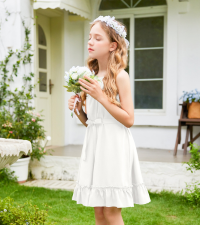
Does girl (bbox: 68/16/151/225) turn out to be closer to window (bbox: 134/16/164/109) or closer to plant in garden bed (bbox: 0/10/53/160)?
plant in garden bed (bbox: 0/10/53/160)

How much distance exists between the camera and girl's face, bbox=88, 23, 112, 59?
2.01m

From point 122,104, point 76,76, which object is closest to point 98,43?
point 76,76

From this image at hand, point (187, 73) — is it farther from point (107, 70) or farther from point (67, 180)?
point (107, 70)

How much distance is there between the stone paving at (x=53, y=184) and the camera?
14.7 ft

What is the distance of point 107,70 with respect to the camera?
202 cm

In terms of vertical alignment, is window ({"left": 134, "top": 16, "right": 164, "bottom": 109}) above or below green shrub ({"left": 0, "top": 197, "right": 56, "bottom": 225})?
above

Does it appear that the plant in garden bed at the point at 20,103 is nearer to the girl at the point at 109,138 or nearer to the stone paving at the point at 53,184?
the stone paving at the point at 53,184

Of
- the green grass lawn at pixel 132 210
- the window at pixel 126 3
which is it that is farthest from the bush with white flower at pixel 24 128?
the window at pixel 126 3

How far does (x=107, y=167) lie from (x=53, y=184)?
9.48 feet

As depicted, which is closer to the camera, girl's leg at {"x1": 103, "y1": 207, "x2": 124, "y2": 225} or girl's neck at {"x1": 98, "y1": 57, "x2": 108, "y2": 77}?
girl's leg at {"x1": 103, "y1": 207, "x2": 124, "y2": 225}

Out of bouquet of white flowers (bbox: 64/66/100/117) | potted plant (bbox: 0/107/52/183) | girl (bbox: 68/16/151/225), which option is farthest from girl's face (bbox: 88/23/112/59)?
potted plant (bbox: 0/107/52/183)

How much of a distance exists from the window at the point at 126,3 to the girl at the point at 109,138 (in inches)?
166

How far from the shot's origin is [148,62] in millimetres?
6070

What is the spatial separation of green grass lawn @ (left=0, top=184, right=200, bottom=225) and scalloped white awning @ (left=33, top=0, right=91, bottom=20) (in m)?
2.71
